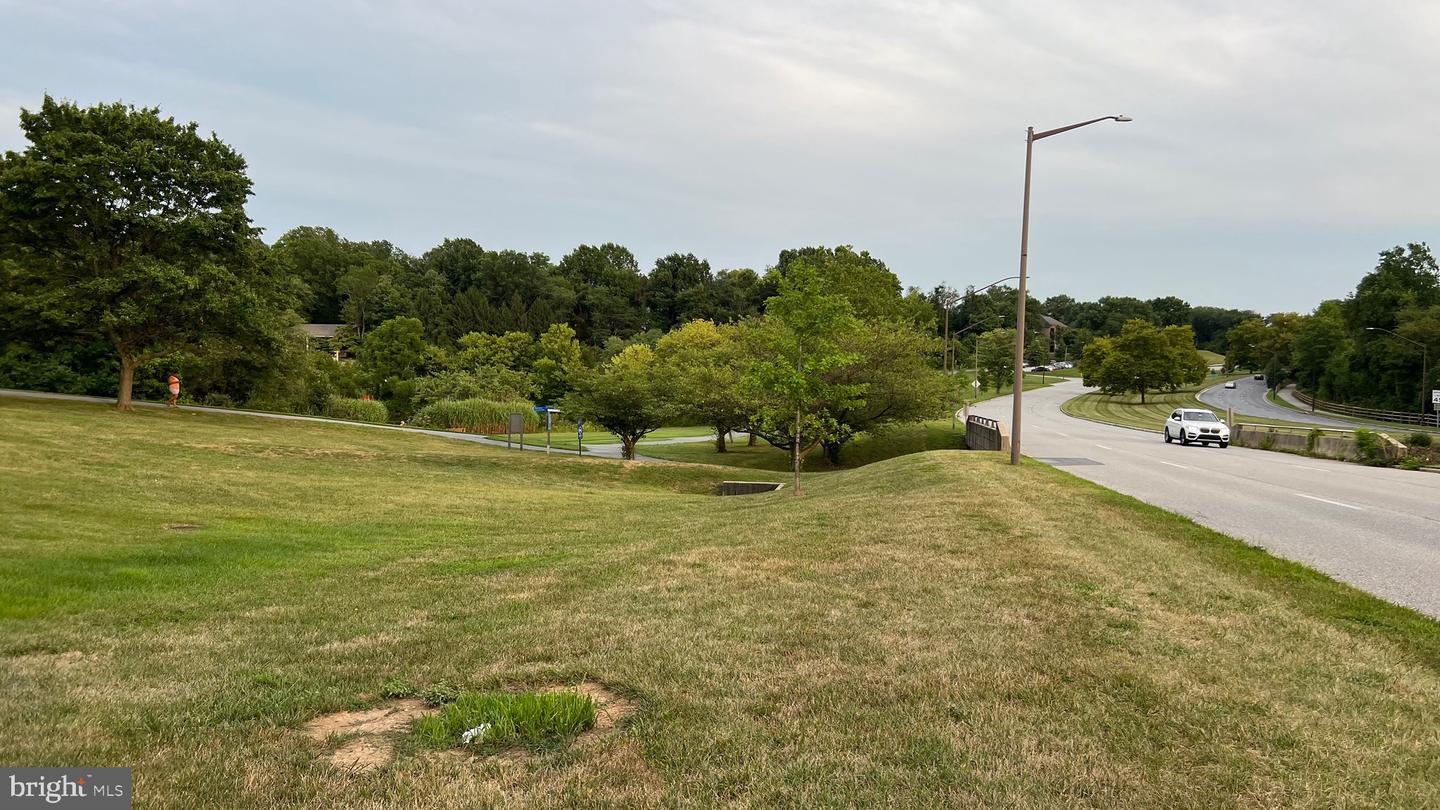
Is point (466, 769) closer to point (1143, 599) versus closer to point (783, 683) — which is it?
point (783, 683)

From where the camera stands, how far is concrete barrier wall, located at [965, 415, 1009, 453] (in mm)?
31303

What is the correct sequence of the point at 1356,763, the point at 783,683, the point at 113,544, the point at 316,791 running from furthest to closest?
the point at 113,544
the point at 783,683
the point at 1356,763
the point at 316,791

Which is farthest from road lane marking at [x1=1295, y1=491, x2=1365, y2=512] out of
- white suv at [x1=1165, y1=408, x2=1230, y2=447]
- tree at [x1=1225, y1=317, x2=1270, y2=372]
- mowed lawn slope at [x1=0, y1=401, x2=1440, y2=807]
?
tree at [x1=1225, y1=317, x2=1270, y2=372]

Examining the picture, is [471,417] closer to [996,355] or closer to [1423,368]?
[996,355]

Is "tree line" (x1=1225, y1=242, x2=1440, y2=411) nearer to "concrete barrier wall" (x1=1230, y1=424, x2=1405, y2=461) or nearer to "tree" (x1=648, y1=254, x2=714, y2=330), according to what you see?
"concrete barrier wall" (x1=1230, y1=424, x2=1405, y2=461)

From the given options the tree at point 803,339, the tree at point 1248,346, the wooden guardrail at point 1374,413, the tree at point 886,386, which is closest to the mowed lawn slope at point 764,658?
the tree at point 803,339

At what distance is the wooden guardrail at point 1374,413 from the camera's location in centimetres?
6272

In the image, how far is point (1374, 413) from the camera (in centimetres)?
7056

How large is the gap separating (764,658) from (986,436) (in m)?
30.8

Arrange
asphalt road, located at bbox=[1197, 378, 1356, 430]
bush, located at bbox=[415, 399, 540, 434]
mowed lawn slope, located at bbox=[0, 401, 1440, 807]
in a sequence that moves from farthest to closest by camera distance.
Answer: asphalt road, located at bbox=[1197, 378, 1356, 430], bush, located at bbox=[415, 399, 540, 434], mowed lawn slope, located at bbox=[0, 401, 1440, 807]

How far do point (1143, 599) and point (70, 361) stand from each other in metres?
48.2

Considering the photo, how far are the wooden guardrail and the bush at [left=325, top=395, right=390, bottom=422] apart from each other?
258 feet

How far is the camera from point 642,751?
12.6 ft

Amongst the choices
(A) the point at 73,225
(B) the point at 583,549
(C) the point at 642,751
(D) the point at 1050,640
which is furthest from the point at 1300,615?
(A) the point at 73,225
